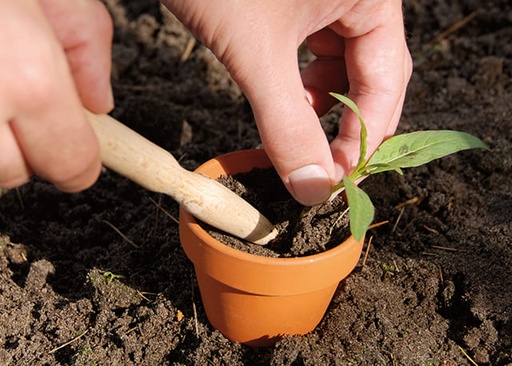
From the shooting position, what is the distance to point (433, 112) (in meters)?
3.06

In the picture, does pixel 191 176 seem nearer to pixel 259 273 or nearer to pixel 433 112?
pixel 259 273

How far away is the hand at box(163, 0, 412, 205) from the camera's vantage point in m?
1.72

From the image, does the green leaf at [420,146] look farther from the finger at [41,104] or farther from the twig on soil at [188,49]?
the twig on soil at [188,49]

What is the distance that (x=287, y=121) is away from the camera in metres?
1.77

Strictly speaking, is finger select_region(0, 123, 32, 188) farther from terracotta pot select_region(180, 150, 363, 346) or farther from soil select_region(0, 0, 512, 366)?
soil select_region(0, 0, 512, 366)

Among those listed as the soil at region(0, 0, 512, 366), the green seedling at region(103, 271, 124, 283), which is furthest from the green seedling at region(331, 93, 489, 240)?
the green seedling at region(103, 271, 124, 283)

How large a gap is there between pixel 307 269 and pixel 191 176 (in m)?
0.40

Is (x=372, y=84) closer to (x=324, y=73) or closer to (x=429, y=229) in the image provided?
(x=324, y=73)

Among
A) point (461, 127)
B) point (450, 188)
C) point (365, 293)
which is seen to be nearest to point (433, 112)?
point (461, 127)

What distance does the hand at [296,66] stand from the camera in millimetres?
1723

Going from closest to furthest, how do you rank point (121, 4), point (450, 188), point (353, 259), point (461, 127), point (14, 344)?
point (353, 259) < point (14, 344) < point (450, 188) < point (461, 127) < point (121, 4)

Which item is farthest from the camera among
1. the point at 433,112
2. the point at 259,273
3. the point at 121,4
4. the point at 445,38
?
the point at 121,4

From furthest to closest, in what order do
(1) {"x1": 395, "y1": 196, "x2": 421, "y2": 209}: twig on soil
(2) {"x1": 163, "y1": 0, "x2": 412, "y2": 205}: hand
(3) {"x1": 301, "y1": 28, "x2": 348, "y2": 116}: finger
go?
1. (1) {"x1": 395, "y1": 196, "x2": 421, "y2": 209}: twig on soil
2. (3) {"x1": 301, "y1": 28, "x2": 348, "y2": 116}: finger
3. (2) {"x1": 163, "y1": 0, "x2": 412, "y2": 205}: hand

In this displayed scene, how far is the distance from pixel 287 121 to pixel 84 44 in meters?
0.57
